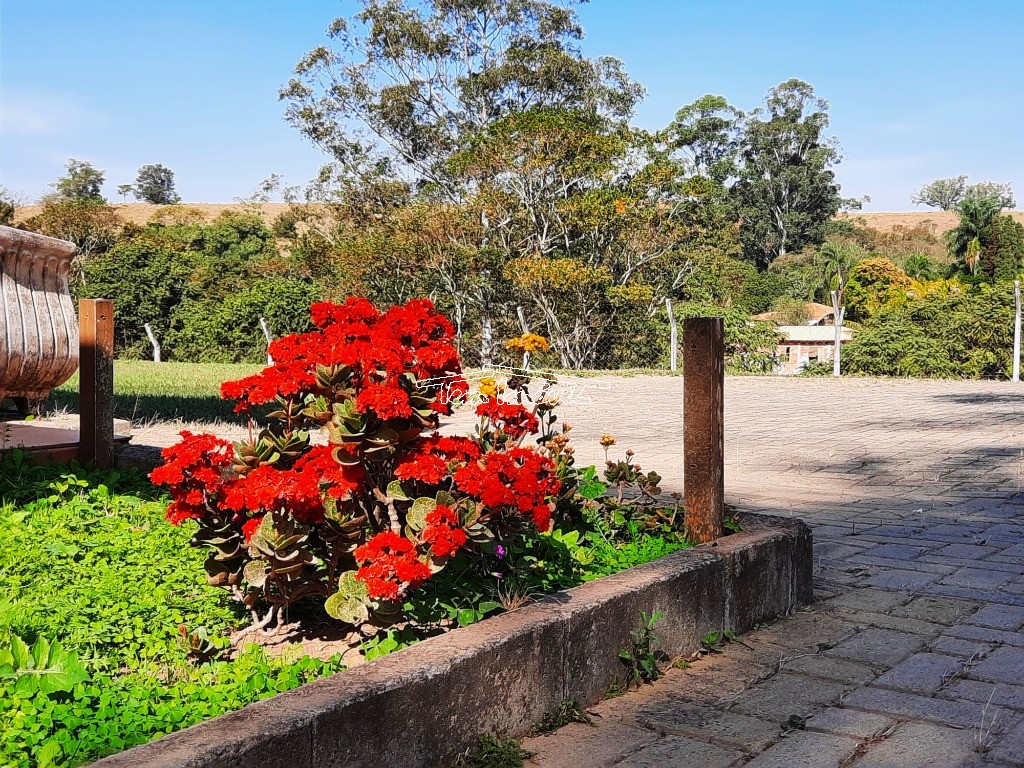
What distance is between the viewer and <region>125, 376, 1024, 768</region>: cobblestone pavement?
2271 mm

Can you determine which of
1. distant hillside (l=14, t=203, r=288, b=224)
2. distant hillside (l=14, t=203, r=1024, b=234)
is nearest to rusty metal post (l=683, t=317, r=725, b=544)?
distant hillside (l=14, t=203, r=288, b=224)

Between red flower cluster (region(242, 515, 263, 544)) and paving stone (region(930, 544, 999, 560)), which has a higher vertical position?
red flower cluster (region(242, 515, 263, 544))

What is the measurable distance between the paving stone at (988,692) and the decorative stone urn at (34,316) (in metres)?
3.56

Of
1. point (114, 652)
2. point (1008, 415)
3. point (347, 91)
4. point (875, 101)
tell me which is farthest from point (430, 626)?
point (875, 101)

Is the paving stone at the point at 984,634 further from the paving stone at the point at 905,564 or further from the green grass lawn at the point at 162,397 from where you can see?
the green grass lawn at the point at 162,397

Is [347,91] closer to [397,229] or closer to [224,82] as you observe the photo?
[397,229]

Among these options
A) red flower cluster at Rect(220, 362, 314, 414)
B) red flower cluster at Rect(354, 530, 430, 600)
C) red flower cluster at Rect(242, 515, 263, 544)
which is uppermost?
red flower cluster at Rect(220, 362, 314, 414)

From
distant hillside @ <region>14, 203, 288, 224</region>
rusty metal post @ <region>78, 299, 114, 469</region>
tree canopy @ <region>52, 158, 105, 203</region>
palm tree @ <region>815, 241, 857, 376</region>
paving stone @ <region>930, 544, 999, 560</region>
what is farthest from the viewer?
distant hillside @ <region>14, 203, 288, 224</region>

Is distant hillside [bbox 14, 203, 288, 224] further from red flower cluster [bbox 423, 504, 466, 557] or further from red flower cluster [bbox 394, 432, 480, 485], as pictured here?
red flower cluster [bbox 423, 504, 466, 557]

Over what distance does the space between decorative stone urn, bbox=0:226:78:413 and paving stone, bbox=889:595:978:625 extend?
3.53 metres

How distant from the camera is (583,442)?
28.2ft

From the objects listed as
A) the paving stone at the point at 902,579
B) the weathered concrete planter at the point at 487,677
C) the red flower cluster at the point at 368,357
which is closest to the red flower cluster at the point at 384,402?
the red flower cluster at the point at 368,357

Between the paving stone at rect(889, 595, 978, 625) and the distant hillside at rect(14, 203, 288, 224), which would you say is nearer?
the paving stone at rect(889, 595, 978, 625)

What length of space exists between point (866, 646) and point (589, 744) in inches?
48.0
